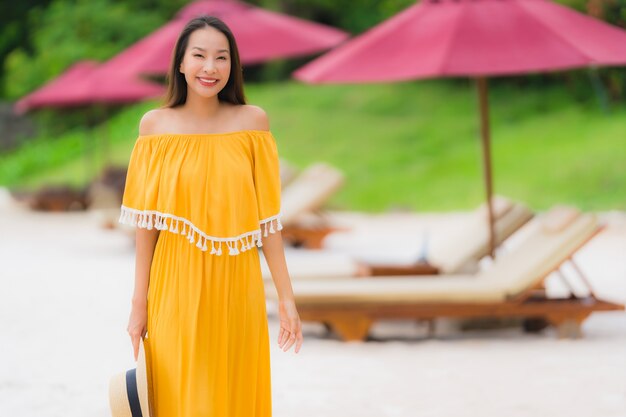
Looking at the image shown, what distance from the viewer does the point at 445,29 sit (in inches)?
274

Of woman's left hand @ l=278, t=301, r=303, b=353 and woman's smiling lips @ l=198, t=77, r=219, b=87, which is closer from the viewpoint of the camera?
woman's smiling lips @ l=198, t=77, r=219, b=87

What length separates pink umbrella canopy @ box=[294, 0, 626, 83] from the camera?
6.62m

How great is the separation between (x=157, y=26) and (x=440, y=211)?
46.0 ft

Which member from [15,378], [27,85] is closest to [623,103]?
[27,85]

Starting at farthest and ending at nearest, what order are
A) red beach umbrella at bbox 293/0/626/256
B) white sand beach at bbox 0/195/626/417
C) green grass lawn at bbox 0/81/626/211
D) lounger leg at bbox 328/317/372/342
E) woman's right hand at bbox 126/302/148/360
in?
green grass lawn at bbox 0/81/626/211
lounger leg at bbox 328/317/372/342
red beach umbrella at bbox 293/0/626/256
white sand beach at bbox 0/195/626/417
woman's right hand at bbox 126/302/148/360

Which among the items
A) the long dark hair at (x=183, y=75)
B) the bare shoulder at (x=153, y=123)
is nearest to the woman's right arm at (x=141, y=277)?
the bare shoulder at (x=153, y=123)

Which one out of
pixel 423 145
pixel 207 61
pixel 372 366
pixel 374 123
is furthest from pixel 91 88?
pixel 207 61

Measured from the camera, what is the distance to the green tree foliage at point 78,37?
26531 millimetres

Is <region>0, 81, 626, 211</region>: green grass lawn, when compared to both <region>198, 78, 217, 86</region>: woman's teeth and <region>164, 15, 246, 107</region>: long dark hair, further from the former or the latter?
<region>198, 78, 217, 86</region>: woman's teeth

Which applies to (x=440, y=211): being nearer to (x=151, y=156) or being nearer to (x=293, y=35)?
(x=293, y=35)

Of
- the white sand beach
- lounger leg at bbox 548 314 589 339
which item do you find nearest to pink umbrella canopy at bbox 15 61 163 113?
the white sand beach

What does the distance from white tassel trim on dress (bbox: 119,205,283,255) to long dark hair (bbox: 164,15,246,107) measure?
342 millimetres

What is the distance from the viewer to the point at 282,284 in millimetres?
3213

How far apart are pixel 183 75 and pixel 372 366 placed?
332 cm
